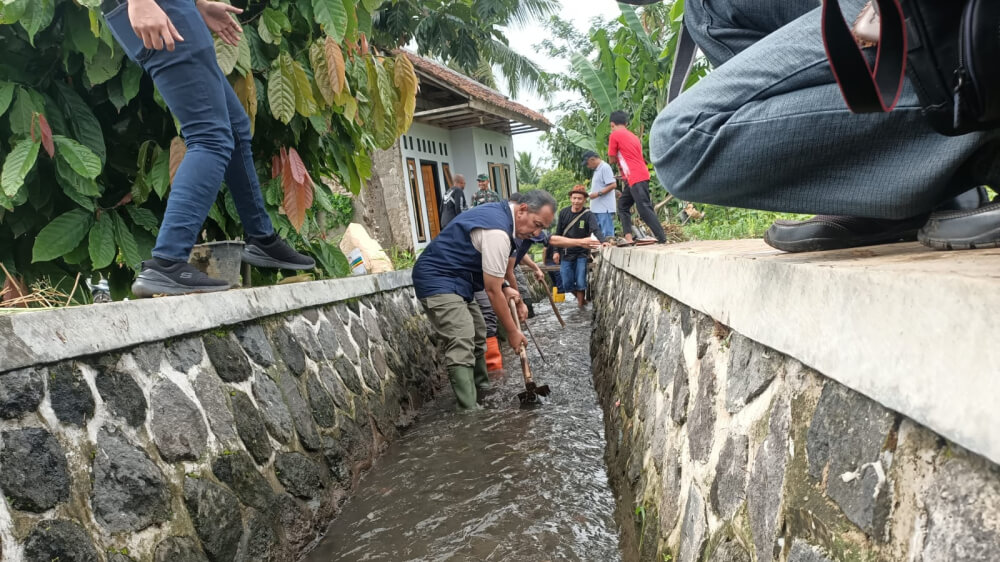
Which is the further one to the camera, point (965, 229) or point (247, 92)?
point (247, 92)

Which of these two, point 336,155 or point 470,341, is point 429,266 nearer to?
point 470,341

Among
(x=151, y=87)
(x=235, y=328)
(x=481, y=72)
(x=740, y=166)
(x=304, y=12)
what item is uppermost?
(x=481, y=72)

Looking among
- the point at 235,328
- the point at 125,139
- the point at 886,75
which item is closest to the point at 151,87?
the point at 125,139

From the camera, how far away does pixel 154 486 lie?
176cm

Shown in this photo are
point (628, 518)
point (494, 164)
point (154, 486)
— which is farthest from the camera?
point (494, 164)

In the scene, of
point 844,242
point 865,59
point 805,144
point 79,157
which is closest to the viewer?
point 865,59

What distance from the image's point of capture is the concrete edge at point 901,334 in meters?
0.63

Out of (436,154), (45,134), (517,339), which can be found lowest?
(517,339)

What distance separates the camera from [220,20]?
8.53 feet

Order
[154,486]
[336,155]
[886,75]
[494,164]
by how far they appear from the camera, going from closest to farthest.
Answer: [886,75], [154,486], [336,155], [494,164]

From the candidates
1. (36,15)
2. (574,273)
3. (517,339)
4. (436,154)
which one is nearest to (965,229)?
(36,15)

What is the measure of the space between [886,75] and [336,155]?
124 inches

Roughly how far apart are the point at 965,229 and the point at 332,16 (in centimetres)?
253

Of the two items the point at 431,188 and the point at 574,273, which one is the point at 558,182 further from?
the point at 574,273
